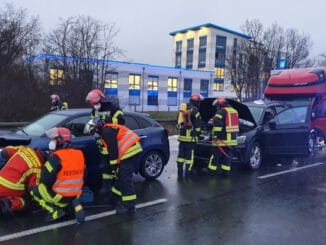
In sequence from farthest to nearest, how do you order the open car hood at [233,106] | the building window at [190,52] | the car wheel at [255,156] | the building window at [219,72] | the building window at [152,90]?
the building window at [190,52] → the building window at [219,72] → the building window at [152,90] → the open car hood at [233,106] → the car wheel at [255,156]

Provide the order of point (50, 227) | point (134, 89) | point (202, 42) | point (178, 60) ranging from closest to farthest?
point (50, 227) < point (134, 89) < point (202, 42) < point (178, 60)

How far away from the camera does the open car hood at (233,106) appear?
9765 mm

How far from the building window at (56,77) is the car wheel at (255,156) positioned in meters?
19.1

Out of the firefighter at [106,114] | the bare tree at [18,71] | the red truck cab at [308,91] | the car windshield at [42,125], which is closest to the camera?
the firefighter at [106,114]

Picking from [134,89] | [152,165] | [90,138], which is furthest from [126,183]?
[134,89]

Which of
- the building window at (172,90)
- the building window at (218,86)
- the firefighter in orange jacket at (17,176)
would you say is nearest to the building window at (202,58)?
the building window at (218,86)

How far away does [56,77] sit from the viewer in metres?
27.0

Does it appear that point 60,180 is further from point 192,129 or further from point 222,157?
point 222,157

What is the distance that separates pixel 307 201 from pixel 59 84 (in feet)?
72.0

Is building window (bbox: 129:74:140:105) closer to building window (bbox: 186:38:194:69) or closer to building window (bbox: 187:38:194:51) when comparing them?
building window (bbox: 186:38:194:69)

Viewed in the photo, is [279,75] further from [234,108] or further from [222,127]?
[222,127]

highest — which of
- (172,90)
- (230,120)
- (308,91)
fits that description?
(172,90)

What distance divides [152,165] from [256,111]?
3.48 meters

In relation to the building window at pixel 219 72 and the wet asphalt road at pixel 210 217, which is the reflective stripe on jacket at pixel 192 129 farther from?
the building window at pixel 219 72
